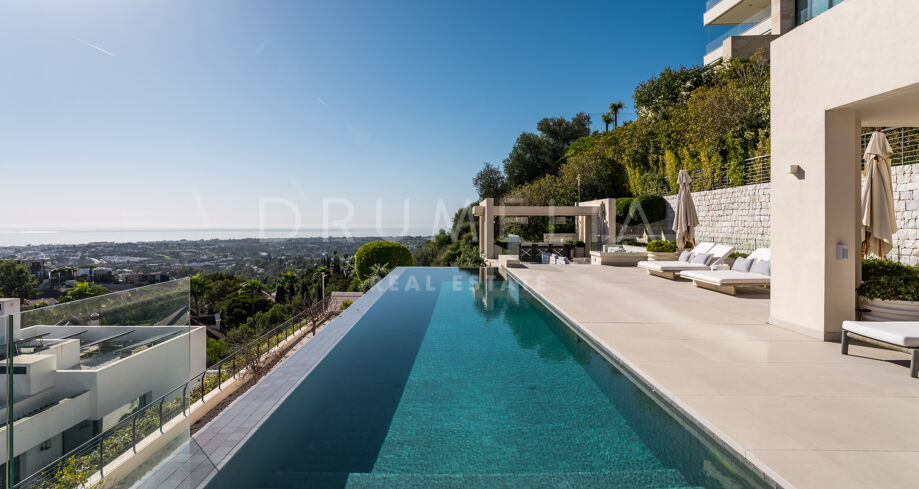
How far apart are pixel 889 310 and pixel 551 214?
13.8 metres

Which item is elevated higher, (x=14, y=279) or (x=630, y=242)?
(x=630, y=242)

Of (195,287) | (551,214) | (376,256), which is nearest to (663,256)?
(551,214)

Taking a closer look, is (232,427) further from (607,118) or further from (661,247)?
(607,118)

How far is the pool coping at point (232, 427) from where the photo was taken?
2.45 metres

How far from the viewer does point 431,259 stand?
3194 cm

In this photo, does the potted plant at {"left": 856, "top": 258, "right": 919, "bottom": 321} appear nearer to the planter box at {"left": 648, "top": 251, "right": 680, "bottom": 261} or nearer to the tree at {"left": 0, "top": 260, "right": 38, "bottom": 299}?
the planter box at {"left": 648, "top": 251, "right": 680, "bottom": 261}

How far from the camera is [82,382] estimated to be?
1.96 metres

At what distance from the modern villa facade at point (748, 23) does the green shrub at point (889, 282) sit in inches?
676

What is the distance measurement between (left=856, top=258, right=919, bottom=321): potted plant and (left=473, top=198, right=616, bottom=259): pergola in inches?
515

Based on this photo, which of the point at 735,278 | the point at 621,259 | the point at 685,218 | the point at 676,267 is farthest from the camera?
the point at 621,259

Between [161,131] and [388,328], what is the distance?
20.8 m

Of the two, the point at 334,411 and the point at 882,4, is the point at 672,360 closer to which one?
the point at 334,411

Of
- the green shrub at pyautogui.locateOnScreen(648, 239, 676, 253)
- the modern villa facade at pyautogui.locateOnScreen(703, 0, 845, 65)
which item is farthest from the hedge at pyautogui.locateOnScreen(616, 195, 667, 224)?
the modern villa facade at pyautogui.locateOnScreen(703, 0, 845, 65)

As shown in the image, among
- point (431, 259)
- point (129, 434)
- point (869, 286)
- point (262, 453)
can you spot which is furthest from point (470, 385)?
point (431, 259)
